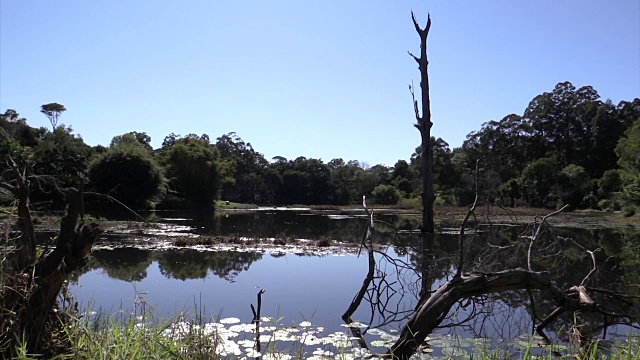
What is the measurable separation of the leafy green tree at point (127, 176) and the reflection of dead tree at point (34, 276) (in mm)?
35836

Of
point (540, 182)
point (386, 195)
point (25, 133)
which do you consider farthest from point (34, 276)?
point (386, 195)

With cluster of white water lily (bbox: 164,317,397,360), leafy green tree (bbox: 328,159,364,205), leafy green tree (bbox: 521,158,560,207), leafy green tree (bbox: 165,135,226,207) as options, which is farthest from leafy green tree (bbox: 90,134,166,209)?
cluster of white water lily (bbox: 164,317,397,360)

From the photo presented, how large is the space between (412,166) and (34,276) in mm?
59762

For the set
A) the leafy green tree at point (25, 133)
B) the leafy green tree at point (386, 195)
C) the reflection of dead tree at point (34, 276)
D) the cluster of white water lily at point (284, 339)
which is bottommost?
the cluster of white water lily at point (284, 339)

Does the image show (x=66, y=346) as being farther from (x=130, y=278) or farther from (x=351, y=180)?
(x=351, y=180)

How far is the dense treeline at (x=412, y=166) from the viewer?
37.9 metres

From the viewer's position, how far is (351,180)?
73125 mm

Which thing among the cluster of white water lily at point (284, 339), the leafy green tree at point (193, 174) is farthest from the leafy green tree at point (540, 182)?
the cluster of white water lily at point (284, 339)

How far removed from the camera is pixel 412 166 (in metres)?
61.5

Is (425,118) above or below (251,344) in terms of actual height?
above

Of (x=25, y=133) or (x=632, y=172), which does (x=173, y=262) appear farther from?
(x=25, y=133)

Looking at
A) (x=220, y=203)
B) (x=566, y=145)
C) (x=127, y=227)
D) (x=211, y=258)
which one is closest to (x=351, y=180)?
(x=220, y=203)

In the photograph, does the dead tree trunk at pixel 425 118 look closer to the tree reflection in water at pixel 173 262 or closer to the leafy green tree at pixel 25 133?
the tree reflection in water at pixel 173 262

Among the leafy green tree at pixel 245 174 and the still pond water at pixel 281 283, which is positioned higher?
the leafy green tree at pixel 245 174
